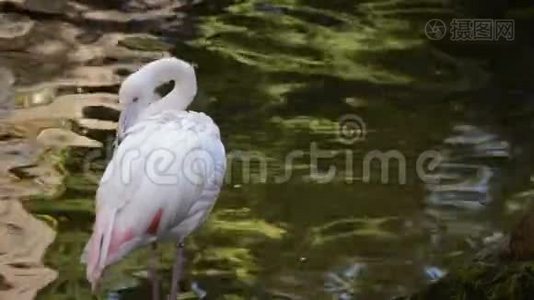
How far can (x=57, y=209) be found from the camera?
1267 millimetres

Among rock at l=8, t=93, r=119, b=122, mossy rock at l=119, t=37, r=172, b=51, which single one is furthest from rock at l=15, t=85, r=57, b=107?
mossy rock at l=119, t=37, r=172, b=51

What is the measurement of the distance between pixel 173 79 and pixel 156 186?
251 mm

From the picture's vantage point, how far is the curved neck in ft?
4.32

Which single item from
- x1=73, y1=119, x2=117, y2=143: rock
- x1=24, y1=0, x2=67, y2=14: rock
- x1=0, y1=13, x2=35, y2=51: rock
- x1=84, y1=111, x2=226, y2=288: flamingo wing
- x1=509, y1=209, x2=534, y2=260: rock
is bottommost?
x1=509, y1=209, x2=534, y2=260: rock

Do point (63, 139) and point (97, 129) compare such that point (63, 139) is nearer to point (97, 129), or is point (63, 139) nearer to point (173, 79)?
point (97, 129)

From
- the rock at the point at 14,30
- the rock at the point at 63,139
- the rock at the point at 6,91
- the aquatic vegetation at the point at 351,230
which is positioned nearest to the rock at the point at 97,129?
the rock at the point at 63,139

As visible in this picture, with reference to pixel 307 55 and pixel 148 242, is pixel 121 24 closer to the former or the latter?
pixel 307 55

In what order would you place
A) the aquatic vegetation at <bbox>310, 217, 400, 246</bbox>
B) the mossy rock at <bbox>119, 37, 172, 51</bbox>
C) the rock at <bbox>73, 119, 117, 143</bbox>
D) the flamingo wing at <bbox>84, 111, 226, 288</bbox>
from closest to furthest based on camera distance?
the flamingo wing at <bbox>84, 111, 226, 288</bbox>, the aquatic vegetation at <bbox>310, 217, 400, 246</bbox>, the rock at <bbox>73, 119, 117, 143</bbox>, the mossy rock at <bbox>119, 37, 172, 51</bbox>

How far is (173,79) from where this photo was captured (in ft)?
4.45

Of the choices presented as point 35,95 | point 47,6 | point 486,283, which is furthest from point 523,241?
point 47,6

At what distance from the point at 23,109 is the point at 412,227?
617 mm

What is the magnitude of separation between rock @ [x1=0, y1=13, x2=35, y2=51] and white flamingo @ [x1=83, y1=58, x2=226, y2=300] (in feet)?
0.89

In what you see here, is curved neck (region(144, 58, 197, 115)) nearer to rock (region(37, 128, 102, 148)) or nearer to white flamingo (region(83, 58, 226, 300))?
white flamingo (region(83, 58, 226, 300))

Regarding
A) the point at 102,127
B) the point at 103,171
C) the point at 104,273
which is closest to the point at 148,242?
the point at 104,273
